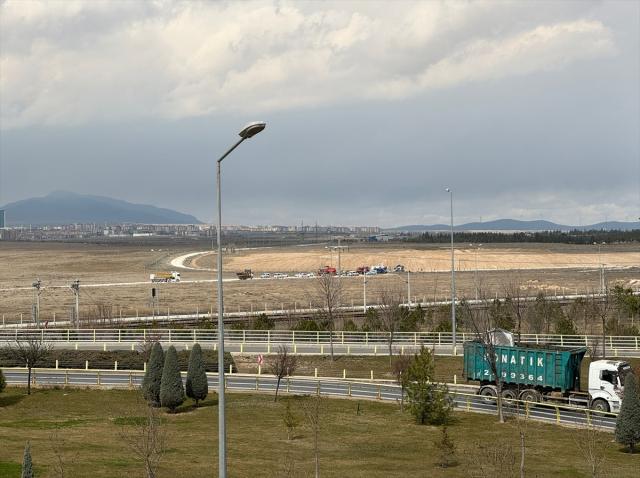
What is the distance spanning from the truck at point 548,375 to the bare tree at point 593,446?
3.77m

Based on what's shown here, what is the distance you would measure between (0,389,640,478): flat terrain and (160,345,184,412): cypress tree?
748 mm

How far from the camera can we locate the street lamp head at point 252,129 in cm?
1493

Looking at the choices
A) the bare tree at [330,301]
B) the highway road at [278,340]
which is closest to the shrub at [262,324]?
the highway road at [278,340]

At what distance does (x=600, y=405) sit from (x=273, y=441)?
16.1m

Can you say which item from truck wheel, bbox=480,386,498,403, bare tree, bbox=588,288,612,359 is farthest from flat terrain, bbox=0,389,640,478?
bare tree, bbox=588,288,612,359

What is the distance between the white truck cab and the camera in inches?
1560

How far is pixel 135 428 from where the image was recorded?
36594 mm

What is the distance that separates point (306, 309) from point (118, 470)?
59.9m

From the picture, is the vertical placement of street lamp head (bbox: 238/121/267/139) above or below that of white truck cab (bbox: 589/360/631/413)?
above

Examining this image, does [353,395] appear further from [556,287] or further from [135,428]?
[556,287]

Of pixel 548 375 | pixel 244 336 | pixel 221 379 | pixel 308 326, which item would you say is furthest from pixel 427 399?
pixel 308 326

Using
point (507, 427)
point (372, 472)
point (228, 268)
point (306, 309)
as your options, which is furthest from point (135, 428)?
point (228, 268)

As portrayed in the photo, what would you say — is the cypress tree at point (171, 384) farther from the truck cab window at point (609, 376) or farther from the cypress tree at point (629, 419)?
the cypress tree at point (629, 419)

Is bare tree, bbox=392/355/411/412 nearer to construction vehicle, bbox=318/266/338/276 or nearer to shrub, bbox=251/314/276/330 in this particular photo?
shrub, bbox=251/314/276/330
